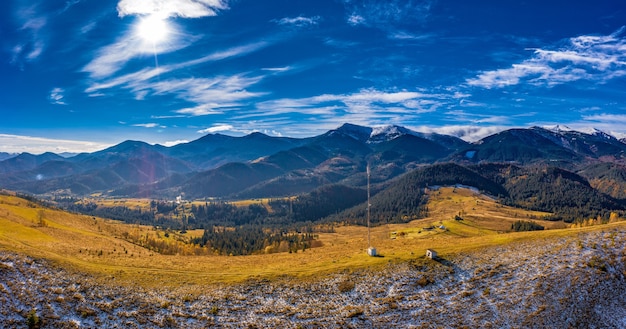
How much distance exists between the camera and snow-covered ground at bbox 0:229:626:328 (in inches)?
1523

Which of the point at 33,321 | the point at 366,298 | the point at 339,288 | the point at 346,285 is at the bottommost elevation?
the point at 366,298

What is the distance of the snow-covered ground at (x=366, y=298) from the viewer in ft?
127

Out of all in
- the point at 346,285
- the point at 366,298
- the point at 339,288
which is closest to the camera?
the point at 366,298

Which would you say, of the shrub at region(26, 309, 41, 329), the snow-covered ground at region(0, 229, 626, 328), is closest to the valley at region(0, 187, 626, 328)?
the snow-covered ground at region(0, 229, 626, 328)

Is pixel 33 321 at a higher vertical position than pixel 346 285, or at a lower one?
higher

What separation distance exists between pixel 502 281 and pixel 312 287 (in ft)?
88.2

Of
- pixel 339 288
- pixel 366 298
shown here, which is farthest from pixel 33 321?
pixel 366 298

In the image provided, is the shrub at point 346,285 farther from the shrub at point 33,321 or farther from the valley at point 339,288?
the shrub at point 33,321

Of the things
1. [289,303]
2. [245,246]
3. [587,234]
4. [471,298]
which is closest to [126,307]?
[289,303]

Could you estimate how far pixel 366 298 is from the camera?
4534 cm

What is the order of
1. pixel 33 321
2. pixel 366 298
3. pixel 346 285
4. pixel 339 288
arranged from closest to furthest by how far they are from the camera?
pixel 33 321, pixel 366 298, pixel 339 288, pixel 346 285

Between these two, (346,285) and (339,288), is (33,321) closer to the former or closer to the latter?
(339,288)

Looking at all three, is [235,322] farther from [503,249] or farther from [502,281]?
[503,249]

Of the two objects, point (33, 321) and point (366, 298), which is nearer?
point (33, 321)
